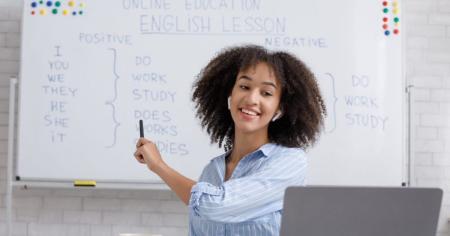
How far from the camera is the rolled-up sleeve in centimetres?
106

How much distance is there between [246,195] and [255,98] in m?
0.20

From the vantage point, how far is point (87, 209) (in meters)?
2.97

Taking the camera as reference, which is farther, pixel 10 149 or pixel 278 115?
pixel 10 149

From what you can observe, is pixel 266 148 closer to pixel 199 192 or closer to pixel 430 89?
pixel 199 192

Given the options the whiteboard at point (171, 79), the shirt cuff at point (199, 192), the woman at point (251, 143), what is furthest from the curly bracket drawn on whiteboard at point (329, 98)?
the shirt cuff at point (199, 192)

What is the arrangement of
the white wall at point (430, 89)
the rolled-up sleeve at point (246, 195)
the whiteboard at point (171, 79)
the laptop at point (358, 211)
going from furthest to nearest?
the white wall at point (430, 89)
the whiteboard at point (171, 79)
the rolled-up sleeve at point (246, 195)
the laptop at point (358, 211)

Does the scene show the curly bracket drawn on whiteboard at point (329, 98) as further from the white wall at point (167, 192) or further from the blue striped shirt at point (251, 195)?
the blue striped shirt at point (251, 195)

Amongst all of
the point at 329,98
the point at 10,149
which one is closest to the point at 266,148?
the point at 329,98

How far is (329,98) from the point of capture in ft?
9.14

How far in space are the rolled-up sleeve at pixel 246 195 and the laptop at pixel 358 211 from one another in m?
0.30

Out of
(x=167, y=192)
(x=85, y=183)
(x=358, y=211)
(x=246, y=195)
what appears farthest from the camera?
(x=167, y=192)

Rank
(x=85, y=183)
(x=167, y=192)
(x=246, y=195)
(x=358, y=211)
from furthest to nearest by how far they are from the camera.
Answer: (x=167, y=192) → (x=85, y=183) → (x=246, y=195) → (x=358, y=211)

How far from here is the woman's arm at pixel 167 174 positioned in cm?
118

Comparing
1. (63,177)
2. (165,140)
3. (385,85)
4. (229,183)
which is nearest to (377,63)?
(385,85)
